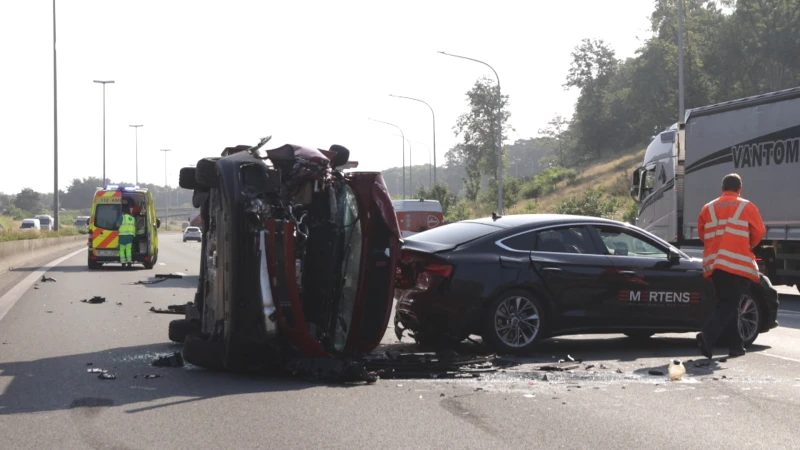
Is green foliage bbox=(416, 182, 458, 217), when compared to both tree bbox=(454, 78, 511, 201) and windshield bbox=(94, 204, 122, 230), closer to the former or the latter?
tree bbox=(454, 78, 511, 201)

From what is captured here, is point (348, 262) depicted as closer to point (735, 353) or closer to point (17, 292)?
point (735, 353)

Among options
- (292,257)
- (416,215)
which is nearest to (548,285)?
(292,257)

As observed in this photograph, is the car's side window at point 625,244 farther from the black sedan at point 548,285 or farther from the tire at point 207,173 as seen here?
the tire at point 207,173

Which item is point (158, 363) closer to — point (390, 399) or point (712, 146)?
point (390, 399)

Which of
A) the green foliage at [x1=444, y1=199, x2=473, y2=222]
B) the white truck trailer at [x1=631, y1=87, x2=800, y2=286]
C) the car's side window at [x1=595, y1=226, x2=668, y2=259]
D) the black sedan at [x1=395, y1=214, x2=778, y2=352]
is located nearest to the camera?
the black sedan at [x1=395, y1=214, x2=778, y2=352]

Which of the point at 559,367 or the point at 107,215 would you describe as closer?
the point at 559,367

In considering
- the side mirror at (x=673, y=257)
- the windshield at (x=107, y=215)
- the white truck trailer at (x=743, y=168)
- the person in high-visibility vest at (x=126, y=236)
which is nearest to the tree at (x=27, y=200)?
the windshield at (x=107, y=215)

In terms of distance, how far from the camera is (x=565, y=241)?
36.3ft

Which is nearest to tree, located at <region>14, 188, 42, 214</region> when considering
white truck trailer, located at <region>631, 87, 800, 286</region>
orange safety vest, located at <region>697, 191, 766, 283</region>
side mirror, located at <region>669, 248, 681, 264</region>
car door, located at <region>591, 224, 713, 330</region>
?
white truck trailer, located at <region>631, 87, 800, 286</region>

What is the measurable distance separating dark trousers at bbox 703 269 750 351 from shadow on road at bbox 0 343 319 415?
4.05 meters

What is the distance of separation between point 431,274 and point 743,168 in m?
11.6

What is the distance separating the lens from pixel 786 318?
51.4ft

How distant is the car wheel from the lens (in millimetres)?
10344

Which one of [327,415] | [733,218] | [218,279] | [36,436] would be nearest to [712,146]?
[733,218]
